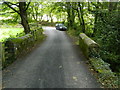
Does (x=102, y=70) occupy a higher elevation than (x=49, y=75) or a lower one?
higher

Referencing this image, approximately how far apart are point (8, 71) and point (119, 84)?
4.85 m

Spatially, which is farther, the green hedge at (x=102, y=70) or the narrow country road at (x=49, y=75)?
the narrow country road at (x=49, y=75)

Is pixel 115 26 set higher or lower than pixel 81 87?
higher

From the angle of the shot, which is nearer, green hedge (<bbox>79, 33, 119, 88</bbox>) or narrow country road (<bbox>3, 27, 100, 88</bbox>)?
green hedge (<bbox>79, 33, 119, 88</bbox>)

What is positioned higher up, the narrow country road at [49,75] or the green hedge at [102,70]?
the green hedge at [102,70]

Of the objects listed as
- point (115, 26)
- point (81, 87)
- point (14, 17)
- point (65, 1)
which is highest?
point (65, 1)

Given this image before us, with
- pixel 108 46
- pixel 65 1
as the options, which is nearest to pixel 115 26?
pixel 108 46

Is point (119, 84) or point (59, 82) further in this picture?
point (59, 82)

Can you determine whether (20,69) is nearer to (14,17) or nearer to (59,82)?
(59,82)

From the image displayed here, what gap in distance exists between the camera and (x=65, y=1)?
22875 mm

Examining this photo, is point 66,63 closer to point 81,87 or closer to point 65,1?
point 81,87

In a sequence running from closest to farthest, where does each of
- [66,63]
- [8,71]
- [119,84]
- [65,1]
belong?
1. [119,84]
2. [8,71]
3. [66,63]
4. [65,1]

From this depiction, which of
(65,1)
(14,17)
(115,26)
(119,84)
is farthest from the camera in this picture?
(65,1)

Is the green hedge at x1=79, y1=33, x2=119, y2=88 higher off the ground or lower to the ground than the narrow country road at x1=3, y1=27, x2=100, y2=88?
higher
